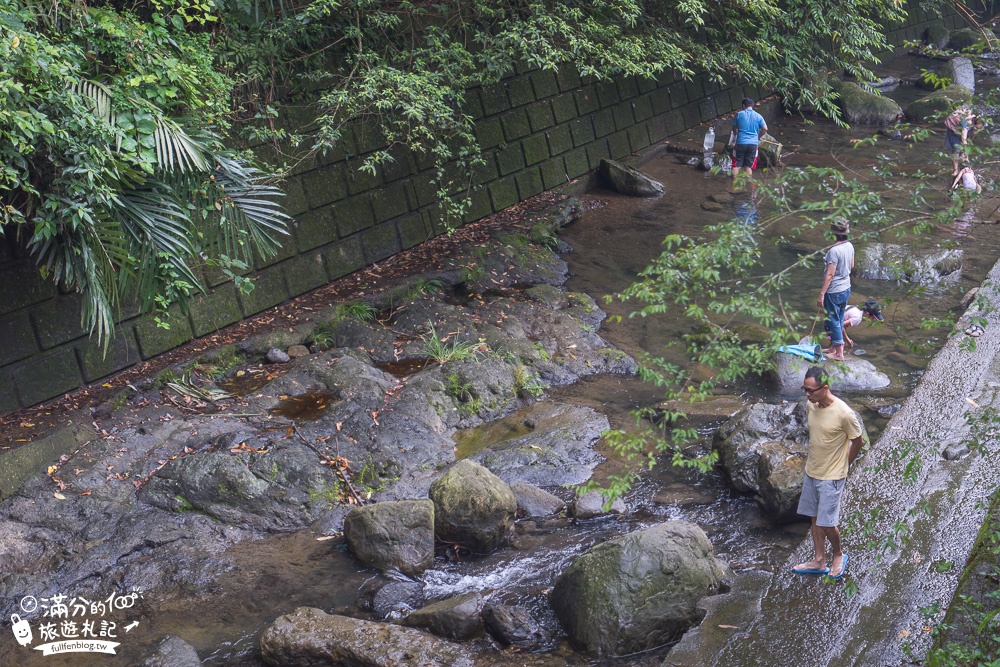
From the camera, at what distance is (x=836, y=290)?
8.91 m

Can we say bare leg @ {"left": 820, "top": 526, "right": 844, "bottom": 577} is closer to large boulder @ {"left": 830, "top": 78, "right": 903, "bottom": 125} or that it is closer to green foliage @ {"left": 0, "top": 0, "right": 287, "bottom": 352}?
green foliage @ {"left": 0, "top": 0, "right": 287, "bottom": 352}

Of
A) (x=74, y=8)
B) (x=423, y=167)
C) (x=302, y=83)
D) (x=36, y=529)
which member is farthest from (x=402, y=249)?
(x=36, y=529)

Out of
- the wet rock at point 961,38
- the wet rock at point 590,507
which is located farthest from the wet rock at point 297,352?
the wet rock at point 961,38

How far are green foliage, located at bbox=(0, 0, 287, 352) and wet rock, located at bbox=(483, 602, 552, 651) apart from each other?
362 cm

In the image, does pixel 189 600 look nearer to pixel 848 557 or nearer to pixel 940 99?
pixel 848 557

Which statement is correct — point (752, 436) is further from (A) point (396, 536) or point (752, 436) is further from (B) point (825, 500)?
(A) point (396, 536)

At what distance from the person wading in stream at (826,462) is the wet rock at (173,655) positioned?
4209mm

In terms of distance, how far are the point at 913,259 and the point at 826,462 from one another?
639 cm

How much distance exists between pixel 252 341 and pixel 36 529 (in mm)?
3075

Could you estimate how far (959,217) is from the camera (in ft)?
16.8

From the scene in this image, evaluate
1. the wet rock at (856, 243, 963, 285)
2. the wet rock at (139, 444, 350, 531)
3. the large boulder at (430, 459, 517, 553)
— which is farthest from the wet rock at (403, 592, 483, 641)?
the wet rock at (856, 243, 963, 285)

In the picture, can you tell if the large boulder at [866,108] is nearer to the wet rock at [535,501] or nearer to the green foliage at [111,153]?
the wet rock at [535,501]

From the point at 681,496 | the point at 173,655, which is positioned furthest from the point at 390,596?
the point at 681,496

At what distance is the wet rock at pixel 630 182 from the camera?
14.5 metres
